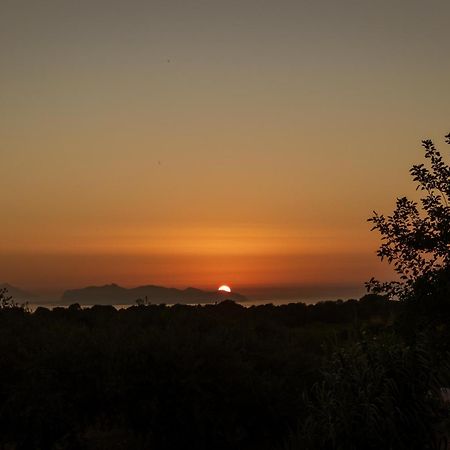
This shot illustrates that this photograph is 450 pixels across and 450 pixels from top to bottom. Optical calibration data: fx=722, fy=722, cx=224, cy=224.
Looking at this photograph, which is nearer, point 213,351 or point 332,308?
point 213,351

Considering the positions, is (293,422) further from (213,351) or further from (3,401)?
(3,401)

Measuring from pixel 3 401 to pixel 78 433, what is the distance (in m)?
2.13

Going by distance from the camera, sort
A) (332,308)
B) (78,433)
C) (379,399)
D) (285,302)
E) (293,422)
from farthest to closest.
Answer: (285,302) < (332,308) < (293,422) < (78,433) < (379,399)

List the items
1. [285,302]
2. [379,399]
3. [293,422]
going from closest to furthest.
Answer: [379,399] → [293,422] → [285,302]

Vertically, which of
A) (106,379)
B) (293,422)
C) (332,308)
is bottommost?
(293,422)

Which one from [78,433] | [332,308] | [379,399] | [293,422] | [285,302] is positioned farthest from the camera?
[285,302]

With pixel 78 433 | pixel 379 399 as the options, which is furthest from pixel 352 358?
pixel 78 433

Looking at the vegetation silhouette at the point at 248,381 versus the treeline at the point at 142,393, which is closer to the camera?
the vegetation silhouette at the point at 248,381

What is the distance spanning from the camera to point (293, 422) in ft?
54.3

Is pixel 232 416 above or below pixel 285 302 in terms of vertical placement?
below

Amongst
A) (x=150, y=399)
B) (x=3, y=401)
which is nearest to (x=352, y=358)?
(x=150, y=399)

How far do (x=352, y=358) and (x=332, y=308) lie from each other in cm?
3348

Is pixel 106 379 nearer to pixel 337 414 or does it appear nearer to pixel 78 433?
pixel 78 433

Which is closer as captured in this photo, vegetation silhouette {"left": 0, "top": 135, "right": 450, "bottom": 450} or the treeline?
vegetation silhouette {"left": 0, "top": 135, "right": 450, "bottom": 450}
